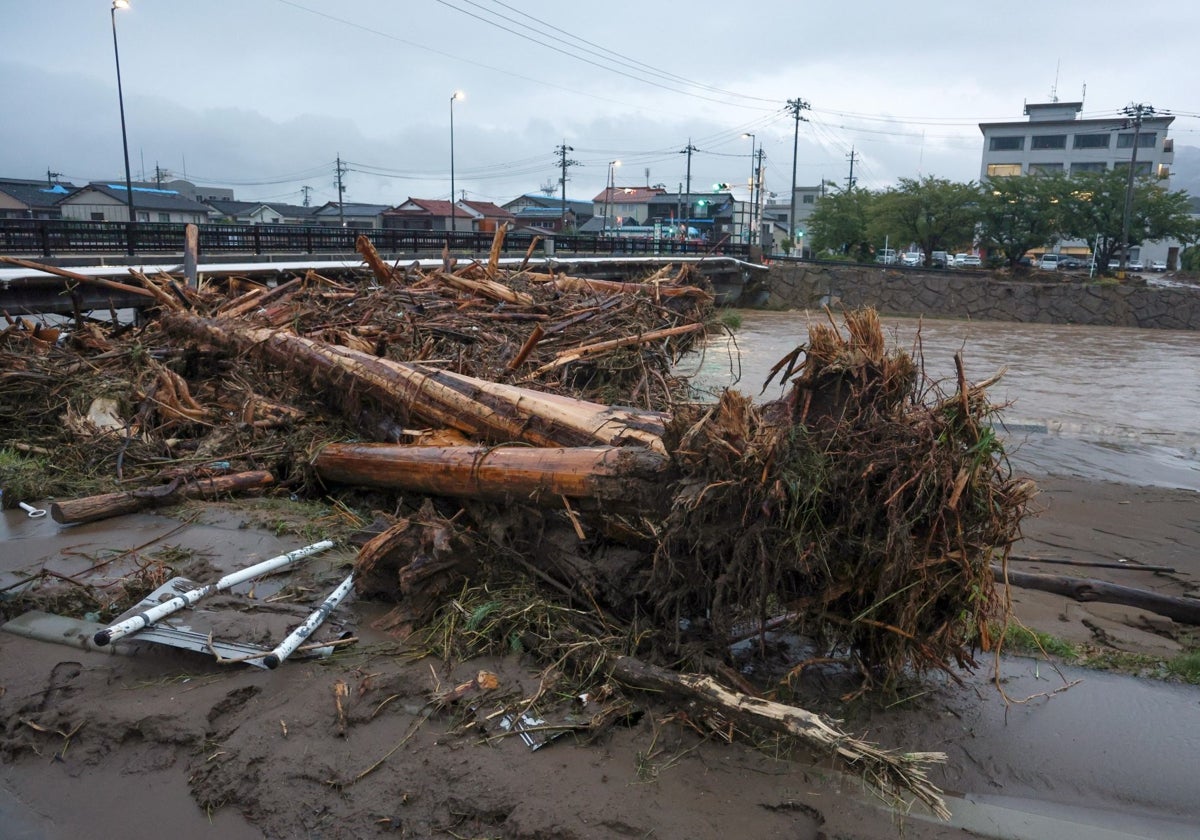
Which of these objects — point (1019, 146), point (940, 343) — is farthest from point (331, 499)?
point (1019, 146)

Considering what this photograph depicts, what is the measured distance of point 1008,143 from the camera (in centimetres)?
7869

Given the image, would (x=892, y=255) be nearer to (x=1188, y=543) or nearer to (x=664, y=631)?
(x=1188, y=543)

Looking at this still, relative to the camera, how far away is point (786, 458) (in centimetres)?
328

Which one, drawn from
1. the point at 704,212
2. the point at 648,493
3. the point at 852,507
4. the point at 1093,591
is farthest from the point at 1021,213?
the point at 852,507

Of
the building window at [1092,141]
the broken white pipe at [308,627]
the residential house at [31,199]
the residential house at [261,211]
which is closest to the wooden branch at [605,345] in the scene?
the broken white pipe at [308,627]

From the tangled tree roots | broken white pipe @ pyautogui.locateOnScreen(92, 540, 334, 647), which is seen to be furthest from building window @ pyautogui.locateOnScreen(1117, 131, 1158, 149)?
broken white pipe @ pyautogui.locateOnScreen(92, 540, 334, 647)

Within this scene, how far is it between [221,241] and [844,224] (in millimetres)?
38860

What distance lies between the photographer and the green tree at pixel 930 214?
43156 millimetres

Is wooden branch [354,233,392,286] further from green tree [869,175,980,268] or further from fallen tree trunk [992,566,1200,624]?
green tree [869,175,980,268]

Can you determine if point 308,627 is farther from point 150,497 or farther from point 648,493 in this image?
point 150,497

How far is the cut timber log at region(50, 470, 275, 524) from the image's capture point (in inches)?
204

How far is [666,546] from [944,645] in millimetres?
1171

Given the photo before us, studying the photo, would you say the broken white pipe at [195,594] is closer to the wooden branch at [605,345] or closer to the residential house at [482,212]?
the wooden branch at [605,345]

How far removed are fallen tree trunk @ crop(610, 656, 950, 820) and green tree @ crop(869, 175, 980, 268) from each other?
44.2 meters
